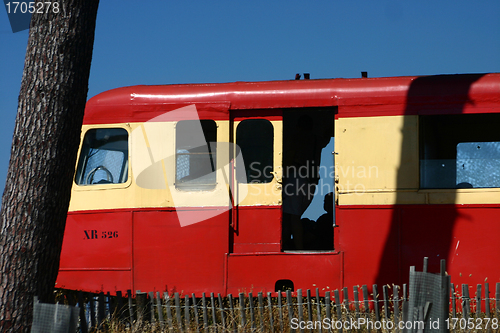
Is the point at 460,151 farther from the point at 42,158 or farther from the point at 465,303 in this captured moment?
the point at 42,158

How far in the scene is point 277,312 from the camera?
19.3ft

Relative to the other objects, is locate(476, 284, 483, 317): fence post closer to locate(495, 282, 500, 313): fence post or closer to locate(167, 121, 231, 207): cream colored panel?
locate(495, 282, 500, 313): fence post

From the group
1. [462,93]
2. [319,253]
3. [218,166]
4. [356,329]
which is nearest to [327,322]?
[356,329]

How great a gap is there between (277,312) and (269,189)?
59.5 inches

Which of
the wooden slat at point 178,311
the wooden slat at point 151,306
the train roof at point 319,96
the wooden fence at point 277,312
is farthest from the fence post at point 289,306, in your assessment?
the train roof at point 319,96

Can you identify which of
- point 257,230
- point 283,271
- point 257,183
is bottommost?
point 283,271

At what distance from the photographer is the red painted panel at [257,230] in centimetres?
639

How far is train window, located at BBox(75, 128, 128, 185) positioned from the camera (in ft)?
22.2

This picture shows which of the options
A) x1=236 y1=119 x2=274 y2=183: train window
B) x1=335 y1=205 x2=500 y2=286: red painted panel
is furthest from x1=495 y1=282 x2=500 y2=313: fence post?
x1=236 y1=119 x2=274 y2=183: train window

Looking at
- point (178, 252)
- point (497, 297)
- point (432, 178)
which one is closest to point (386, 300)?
point (497, 297)

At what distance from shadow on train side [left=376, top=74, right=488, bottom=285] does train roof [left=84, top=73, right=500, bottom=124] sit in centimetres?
2

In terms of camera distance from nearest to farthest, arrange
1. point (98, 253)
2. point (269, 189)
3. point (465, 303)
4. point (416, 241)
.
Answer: point (465, 303)
point (416, 241)
point (269, 189)
point (98, 253)

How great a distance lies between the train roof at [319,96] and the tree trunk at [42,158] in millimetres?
1776

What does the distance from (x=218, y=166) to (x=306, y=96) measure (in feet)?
4.77
